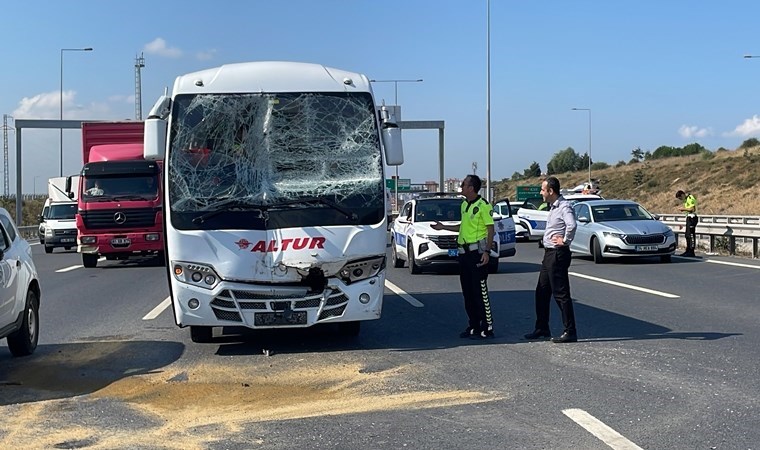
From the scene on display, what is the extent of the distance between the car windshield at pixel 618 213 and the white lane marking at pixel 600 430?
16.0 meters

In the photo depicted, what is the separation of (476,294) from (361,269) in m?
1.63

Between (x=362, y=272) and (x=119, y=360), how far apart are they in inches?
109

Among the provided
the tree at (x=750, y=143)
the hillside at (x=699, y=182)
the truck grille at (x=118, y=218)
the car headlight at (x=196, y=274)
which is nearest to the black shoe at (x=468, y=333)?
the car headlight at (x=196, y=274)

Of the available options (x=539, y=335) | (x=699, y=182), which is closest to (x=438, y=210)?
(x=539, y=335)

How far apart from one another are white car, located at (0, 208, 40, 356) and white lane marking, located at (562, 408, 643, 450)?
5.64 meters

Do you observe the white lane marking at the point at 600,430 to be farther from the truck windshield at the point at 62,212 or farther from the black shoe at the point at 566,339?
the truck windshield at the point at 62,212

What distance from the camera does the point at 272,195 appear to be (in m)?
9.15

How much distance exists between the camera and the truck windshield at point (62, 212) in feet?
98.8

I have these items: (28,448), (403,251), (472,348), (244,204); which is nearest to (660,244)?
(403,251)

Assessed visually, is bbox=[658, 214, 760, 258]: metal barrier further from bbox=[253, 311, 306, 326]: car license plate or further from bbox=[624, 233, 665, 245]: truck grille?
bbox=[253, 311, 306, 326]: car license plate

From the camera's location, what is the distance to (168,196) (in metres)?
9.09

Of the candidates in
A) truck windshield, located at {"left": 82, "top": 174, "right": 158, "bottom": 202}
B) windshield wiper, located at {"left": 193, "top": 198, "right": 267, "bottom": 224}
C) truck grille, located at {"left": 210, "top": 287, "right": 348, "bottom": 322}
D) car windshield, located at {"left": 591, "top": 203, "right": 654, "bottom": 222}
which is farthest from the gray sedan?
windshield wiper, located at {"left": 193, "top": 198, "right": 267, "bottom": 224}

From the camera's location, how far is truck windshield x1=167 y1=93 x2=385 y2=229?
358 inches

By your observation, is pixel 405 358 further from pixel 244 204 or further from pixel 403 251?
pixel 403 251
